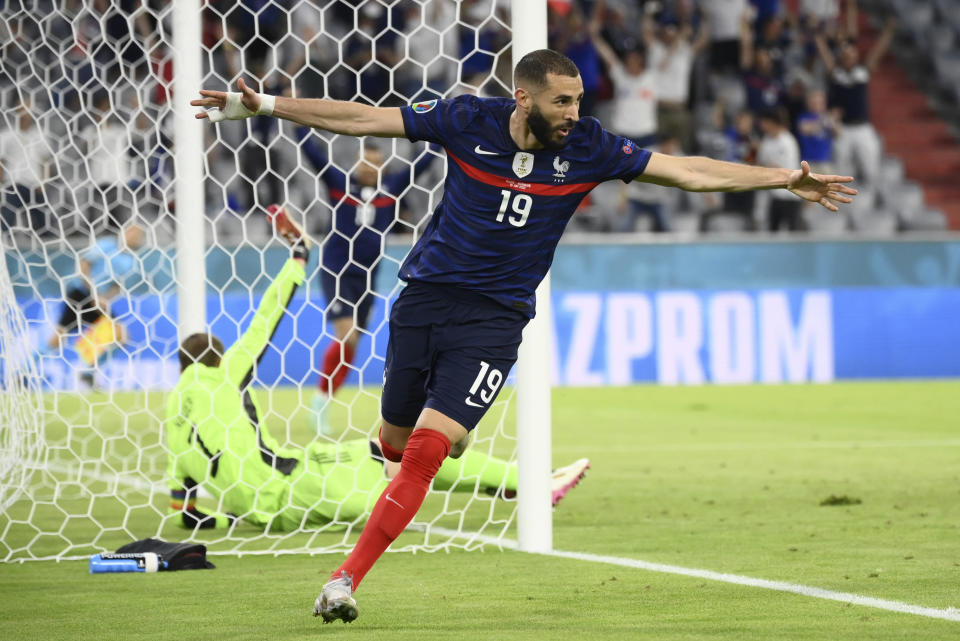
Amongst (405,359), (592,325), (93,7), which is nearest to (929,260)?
(592,325)

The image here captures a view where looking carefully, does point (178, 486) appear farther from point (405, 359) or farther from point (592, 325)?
point (592, 325)

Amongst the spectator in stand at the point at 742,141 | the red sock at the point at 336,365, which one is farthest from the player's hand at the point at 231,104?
the spectator in stand at the point at 742,141

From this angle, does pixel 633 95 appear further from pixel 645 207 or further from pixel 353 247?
pixel 353 247

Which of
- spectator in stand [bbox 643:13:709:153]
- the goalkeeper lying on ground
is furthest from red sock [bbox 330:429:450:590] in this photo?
spectator in stand [bbox 643:13:709:153]

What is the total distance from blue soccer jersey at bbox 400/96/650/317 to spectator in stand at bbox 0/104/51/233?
2.90m

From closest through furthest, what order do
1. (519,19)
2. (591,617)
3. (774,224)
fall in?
1. (591,617)
2. (519,19)
3. (774,224)

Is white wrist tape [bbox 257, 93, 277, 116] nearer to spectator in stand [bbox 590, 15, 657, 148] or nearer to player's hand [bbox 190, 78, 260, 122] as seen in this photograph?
player's hand [bbox 190, 78, 260, 122]

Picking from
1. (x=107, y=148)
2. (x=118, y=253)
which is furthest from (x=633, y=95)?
(x=107, y=148)

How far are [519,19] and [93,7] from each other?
2.44 m

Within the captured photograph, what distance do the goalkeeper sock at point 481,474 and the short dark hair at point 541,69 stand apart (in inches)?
84.4

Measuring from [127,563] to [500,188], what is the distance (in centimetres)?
211

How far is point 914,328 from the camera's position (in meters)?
15.5

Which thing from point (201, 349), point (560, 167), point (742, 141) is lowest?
point (201, 349)

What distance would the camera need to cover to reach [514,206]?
4512mm
